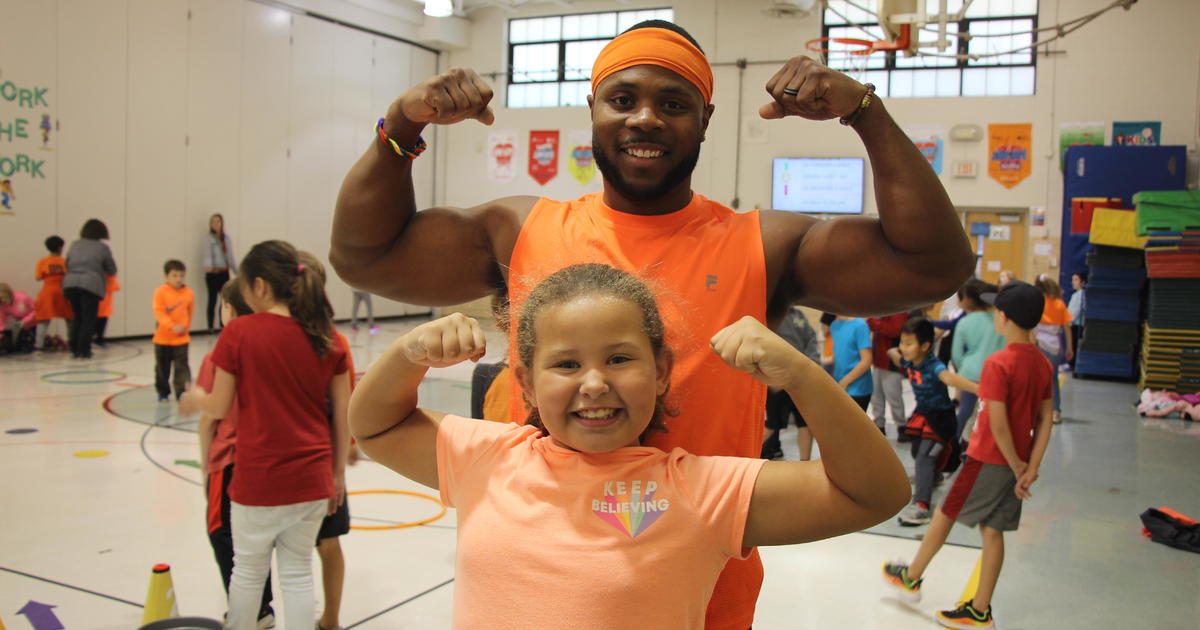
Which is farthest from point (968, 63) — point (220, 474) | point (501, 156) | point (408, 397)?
point (408, 397)

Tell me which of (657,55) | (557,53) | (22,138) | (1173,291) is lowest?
(1173,291)

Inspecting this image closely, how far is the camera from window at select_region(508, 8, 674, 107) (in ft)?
51.4

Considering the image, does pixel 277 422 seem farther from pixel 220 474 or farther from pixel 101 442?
pixel 101 442

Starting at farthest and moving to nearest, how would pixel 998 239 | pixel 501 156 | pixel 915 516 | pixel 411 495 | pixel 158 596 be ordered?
pixel 501 156 < pixel 998 239 < pixel 411 495 < pixel 915 516 < pixel 158 596

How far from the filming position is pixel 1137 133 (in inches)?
493

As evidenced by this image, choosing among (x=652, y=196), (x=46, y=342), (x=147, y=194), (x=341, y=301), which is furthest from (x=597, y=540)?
(x=341, y=301)

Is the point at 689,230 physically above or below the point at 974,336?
above

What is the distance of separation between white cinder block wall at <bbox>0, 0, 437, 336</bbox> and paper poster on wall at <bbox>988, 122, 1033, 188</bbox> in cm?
1014

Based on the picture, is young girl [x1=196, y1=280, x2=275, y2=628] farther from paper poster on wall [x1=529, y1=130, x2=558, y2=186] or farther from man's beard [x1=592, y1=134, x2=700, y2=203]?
paper poster on wall [x1=529, y1=130, x2=558, y2=186]

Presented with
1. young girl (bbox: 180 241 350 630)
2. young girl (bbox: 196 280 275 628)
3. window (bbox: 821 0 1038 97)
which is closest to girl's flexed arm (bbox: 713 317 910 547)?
young girl (bbox: 180 241 350 630)

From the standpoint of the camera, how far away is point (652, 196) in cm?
155

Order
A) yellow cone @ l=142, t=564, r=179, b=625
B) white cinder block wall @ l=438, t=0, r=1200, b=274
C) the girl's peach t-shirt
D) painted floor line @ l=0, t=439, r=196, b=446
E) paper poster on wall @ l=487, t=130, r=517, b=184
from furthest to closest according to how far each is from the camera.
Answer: paper poster on wall @ l=487, t=130, r=517, b=184
white cinder block wall @ l=438, t=0, r=1200, b=274
painted floor line @ l=0, t=439, r=196, b=446
yellow cone @ l=142, t=564, r=179, b=625
the girl's peach t-shirt

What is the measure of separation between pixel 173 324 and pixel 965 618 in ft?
21.1

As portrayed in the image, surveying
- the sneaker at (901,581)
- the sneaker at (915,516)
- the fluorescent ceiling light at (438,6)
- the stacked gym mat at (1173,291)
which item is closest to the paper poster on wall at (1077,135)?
the stacked gym mat at (1173,291)
